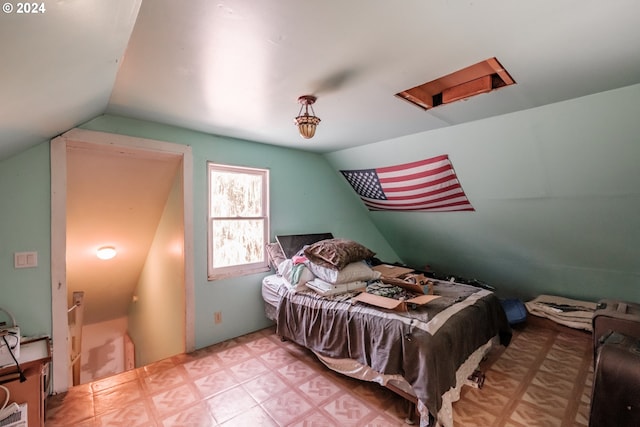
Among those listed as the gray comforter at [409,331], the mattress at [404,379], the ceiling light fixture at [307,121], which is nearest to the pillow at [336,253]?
the gray comforter at [409,331]

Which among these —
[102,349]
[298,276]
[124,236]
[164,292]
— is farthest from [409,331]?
[102,349]

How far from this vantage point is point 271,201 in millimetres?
3371

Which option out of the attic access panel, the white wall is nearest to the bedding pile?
the attic access panel

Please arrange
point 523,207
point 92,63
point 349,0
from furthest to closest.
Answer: point 523,207, point 92,63, point 349,0

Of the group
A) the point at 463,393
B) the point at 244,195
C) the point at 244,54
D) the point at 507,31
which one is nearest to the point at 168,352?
the point at 244,195

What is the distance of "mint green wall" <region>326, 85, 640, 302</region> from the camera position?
2.08 m

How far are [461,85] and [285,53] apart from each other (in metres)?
1.30

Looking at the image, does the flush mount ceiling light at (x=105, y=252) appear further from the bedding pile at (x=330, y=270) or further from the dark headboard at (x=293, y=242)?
the bedding pile at (x=330, y=270)

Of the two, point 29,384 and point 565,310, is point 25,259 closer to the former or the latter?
point 29,384

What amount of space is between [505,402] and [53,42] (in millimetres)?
3137

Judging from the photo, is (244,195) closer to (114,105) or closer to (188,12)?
(114,105)

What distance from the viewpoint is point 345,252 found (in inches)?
102

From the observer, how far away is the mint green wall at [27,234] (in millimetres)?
1933

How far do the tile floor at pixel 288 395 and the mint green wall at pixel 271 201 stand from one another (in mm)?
451
